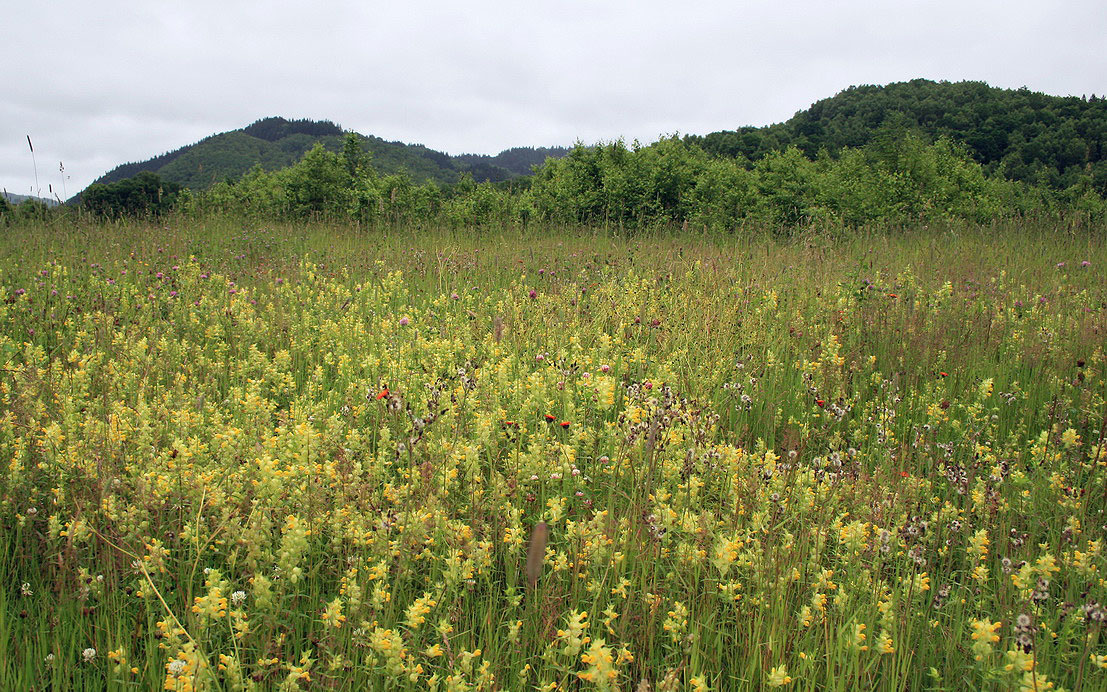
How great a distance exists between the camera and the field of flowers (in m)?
1.88

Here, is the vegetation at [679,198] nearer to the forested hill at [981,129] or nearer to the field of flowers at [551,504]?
the field of flowers at [551,504]

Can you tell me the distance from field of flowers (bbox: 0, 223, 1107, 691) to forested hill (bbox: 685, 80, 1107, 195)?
36.6 meters

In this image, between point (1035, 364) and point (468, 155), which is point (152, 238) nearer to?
point (1035, 364)

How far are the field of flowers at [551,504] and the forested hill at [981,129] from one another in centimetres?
3662

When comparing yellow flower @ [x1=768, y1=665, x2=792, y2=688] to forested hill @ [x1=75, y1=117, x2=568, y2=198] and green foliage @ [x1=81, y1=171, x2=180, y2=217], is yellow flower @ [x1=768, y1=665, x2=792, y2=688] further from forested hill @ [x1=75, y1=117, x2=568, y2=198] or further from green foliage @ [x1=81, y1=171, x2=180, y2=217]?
forested hill @ [x1=75, y1=117, x2=568, y2=198]

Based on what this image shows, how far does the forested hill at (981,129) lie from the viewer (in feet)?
135

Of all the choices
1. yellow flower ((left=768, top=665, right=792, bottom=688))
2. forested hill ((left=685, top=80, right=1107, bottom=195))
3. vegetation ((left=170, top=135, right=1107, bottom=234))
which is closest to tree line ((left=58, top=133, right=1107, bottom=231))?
vegetation ((left=170, top=135, right=1107, bottom=234))

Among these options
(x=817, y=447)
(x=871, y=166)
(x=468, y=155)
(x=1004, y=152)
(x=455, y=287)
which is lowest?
(x=817, y=447)

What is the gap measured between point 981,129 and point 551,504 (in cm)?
5844

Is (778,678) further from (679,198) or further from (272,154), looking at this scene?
(272,154)

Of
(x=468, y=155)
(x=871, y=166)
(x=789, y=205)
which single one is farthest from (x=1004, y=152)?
(x=468, y=155)

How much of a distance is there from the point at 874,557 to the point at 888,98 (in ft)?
230

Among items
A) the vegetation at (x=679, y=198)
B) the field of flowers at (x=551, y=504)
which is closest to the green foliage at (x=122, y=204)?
the vegetation at (x=679, y=198)

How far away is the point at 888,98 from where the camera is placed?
198 ft
